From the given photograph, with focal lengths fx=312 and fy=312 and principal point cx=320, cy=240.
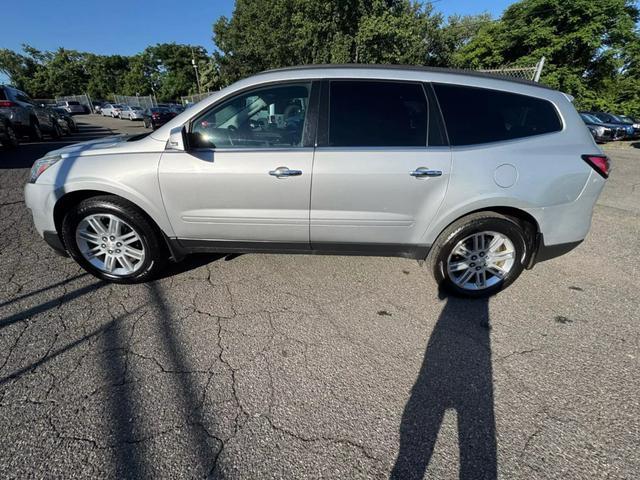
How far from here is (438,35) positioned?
21891 mm

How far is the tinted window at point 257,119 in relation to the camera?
250 centimetres

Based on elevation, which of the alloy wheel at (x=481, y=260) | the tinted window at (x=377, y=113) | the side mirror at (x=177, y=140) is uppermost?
the tinted window at (x=377, y=113)

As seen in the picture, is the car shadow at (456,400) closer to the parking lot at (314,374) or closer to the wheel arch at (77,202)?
the parking lot at (314,374)

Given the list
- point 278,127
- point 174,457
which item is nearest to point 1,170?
point 278,127

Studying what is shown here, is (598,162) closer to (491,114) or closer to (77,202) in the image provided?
(491,114)

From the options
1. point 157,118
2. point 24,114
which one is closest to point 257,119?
point 24,114

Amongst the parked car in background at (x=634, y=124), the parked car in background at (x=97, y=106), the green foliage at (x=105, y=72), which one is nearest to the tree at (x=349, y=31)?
the parked car in background at (x=634, y=124)

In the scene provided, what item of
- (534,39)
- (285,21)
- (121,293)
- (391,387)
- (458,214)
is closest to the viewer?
(391,387)

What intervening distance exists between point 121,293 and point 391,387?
7.93ft

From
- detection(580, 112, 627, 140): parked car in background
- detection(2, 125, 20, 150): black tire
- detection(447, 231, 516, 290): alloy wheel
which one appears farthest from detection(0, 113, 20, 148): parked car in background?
detection(580, 112, 627, 140): parked car in background

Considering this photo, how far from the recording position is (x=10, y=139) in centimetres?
892

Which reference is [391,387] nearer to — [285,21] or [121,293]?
[121,293]

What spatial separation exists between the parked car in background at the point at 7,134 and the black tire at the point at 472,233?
11395 mm

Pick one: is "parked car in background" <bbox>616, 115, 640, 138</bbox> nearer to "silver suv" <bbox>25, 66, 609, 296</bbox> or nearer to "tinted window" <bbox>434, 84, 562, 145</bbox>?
"tinted window" <bbox>434, 84, 562, 145</bbox>
